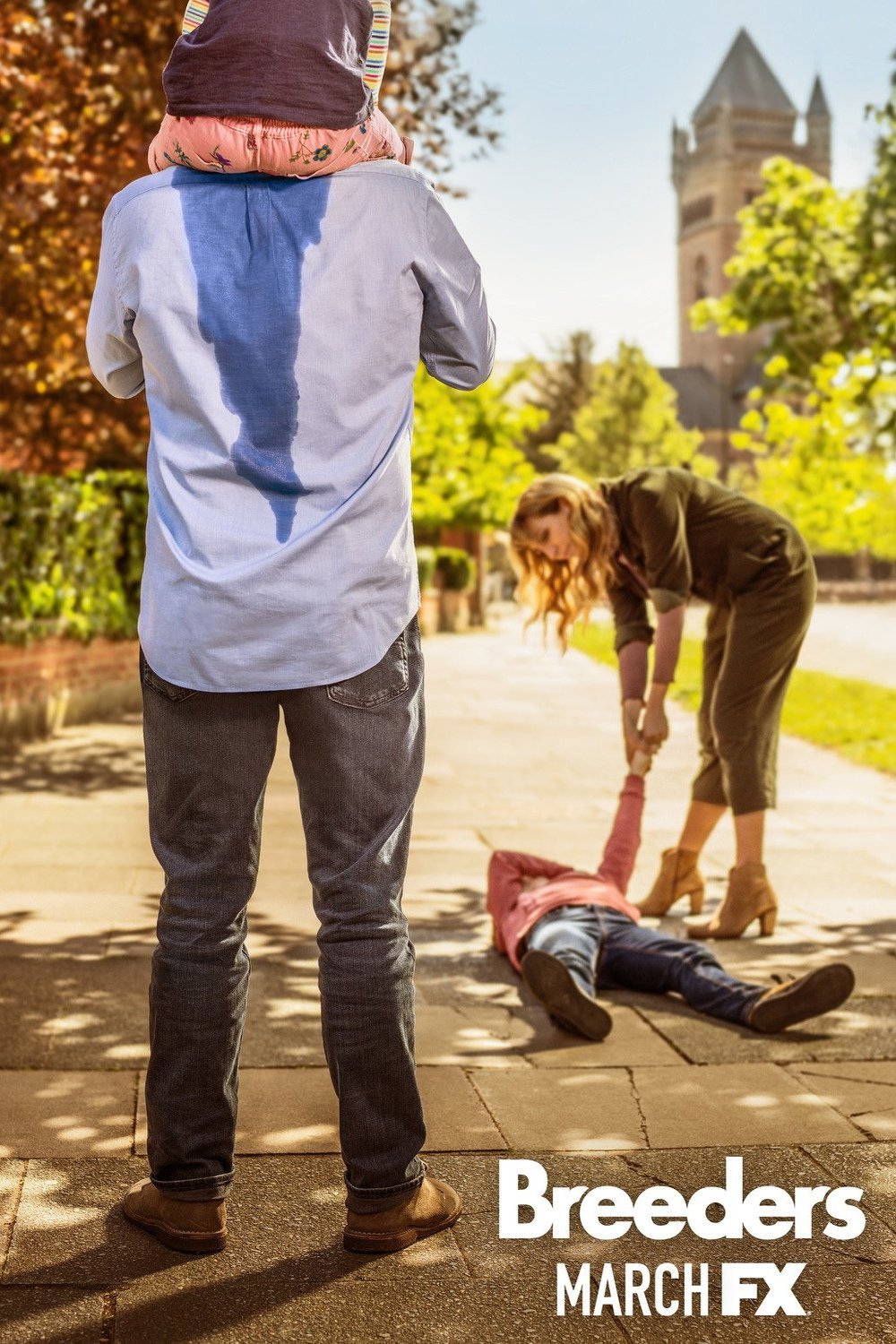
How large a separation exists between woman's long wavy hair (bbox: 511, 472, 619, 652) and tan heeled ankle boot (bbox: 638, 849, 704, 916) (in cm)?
127

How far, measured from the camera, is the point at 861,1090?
376 cm

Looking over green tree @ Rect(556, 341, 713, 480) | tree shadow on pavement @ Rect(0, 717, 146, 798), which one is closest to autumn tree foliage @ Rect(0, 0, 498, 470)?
tree shadow on pavement @ Rect(0, 717, 146, 798)

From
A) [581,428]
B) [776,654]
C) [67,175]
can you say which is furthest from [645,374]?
[776,654]

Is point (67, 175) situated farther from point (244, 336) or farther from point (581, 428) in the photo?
point (581, 428)

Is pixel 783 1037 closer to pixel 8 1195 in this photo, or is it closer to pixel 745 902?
pixel 745 902

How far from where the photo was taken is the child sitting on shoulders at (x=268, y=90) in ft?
8.36

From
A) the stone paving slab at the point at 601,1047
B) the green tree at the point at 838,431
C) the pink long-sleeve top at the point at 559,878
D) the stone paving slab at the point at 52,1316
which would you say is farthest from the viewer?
the green tree at the point at 838,431

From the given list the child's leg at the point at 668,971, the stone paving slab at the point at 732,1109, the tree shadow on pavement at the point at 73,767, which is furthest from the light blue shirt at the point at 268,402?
the tree shadow on pavement at the point at 73,767

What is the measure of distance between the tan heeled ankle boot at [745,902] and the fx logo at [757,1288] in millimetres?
2774

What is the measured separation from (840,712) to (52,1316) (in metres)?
12.7

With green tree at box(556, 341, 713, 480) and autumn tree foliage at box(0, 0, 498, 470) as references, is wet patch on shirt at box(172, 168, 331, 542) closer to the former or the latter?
autumn tree foliage at box(0, 0, 498, 470)

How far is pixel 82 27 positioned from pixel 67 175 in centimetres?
133

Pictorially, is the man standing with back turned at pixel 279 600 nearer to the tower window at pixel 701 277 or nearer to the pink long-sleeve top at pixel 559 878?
the pink long-sleeve top at pixel 559 878

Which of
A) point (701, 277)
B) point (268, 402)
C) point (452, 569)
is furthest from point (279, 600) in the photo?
point (701, 277)
